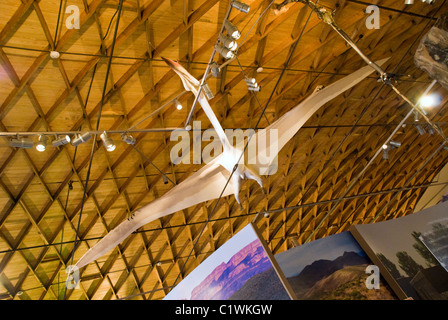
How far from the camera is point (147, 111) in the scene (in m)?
9.16

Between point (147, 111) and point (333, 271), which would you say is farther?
point (147, 111)

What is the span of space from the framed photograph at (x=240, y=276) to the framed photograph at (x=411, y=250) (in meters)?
1.44

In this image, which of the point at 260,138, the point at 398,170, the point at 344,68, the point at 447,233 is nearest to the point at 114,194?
the point at 260,138

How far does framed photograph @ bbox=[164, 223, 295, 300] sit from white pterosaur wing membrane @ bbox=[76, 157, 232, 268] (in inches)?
48.5

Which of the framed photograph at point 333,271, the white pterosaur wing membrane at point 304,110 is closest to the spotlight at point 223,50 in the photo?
the white pterosaur wing membrane at point 304,110

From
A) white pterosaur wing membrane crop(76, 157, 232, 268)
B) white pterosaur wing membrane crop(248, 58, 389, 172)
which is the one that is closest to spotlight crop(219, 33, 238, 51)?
white pterosaur wing membrane crop(248, 58, 389, 172)

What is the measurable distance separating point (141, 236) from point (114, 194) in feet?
8.77

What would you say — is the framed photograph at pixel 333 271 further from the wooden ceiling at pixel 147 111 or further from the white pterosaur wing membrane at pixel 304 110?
the white pterosaur wing membrane at pixel 304 110

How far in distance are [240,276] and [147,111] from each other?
7.06m

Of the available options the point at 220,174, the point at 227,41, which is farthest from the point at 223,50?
the point at 220,174

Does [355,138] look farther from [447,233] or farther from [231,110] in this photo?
[447,233]

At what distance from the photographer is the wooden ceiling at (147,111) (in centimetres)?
691

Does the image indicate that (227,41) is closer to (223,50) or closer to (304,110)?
(223,50)

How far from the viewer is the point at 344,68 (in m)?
10.4
